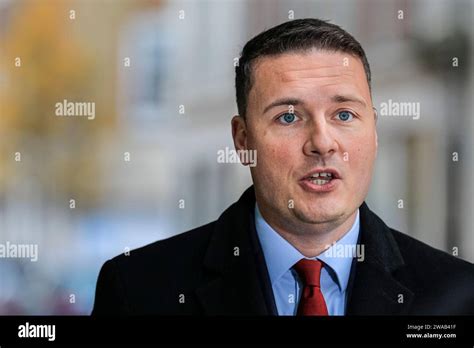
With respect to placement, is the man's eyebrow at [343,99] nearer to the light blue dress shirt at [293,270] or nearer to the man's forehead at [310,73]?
the man's forehead at [310,73]

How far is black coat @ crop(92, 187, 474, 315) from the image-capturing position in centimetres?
350

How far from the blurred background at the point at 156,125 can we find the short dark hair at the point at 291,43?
40mm

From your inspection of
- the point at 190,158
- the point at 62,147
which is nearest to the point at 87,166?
the point at 62,147

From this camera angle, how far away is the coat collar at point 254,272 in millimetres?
3492

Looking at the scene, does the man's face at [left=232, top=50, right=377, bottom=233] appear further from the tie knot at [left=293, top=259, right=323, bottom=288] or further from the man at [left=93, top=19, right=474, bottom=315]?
the tie knot at [left=293, top=259, right=323, bottom=288]

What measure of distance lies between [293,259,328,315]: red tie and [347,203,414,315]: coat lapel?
0.15 meters

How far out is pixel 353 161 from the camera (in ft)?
11.5

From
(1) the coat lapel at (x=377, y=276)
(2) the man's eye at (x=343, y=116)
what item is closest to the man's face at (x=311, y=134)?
(2) the man's eye at (x=343, y=116)

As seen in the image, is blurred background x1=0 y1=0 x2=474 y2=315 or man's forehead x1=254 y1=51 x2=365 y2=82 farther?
blurred background x1=0 y1=0 x2=474 y2=315

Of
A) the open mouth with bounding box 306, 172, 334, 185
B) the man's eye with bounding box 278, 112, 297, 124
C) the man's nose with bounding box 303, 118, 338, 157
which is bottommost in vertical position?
the open mouth with bounding box 306, 172, 334, 185

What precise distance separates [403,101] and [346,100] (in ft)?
0.95

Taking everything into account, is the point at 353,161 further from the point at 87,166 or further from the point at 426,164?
the point at 87,166

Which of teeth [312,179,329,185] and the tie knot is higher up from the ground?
teeth [312,179,329,185]

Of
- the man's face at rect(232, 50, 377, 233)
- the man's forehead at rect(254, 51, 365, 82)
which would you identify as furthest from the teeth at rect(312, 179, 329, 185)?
the man's forehead at rect(254, 51, 365, 82)
